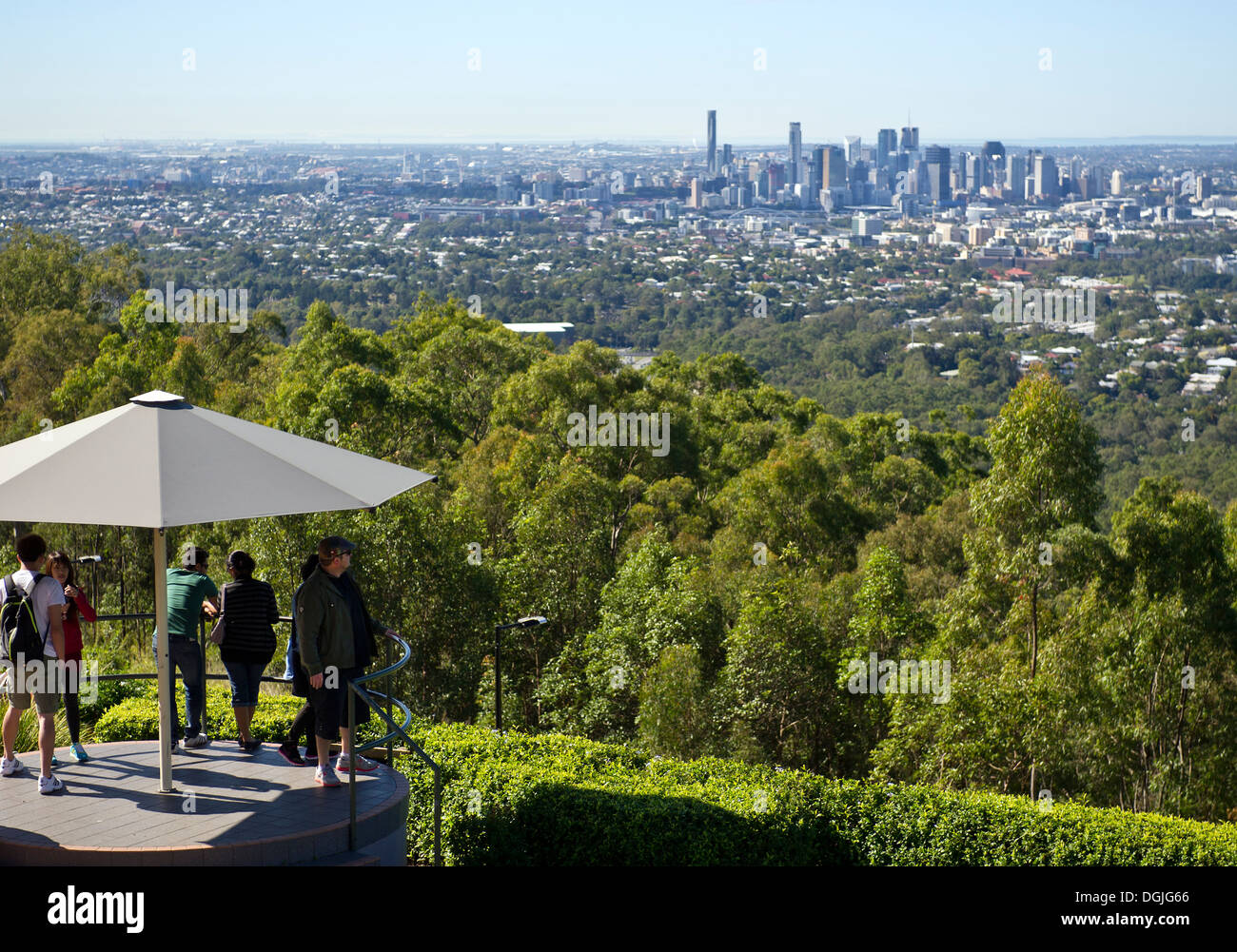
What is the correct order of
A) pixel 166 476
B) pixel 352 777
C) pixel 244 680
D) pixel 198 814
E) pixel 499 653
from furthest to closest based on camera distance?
pixel 499 653 → pixel 244 680 → pixel 198 814 → pixel 352 777 → pixel 166 476

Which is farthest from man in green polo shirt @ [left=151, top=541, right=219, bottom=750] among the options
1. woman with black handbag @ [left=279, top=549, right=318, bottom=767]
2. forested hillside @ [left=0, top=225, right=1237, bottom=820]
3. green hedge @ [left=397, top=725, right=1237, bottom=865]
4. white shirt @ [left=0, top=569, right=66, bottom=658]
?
forested hillside @ [left=0, top=225, right=1237, bottom=820]

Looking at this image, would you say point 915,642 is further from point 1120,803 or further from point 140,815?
point 140,815

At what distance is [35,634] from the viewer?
7.78 m

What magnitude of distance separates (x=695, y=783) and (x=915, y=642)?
451 inches

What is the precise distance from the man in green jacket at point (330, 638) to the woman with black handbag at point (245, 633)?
32.0 inches

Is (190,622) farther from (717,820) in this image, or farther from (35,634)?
(717,820)

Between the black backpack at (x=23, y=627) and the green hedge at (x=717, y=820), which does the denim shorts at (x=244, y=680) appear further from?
the green hedge at (x=717, y=820)

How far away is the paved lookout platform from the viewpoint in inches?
271

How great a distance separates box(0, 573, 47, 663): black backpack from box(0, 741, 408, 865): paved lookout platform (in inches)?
34.9

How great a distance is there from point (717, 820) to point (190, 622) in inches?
168

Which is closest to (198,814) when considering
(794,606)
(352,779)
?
(352,779)

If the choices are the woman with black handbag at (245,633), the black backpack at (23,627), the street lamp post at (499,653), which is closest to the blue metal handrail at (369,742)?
the woman with black handbag at (245,633)

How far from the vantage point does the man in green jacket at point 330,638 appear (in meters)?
7.78
